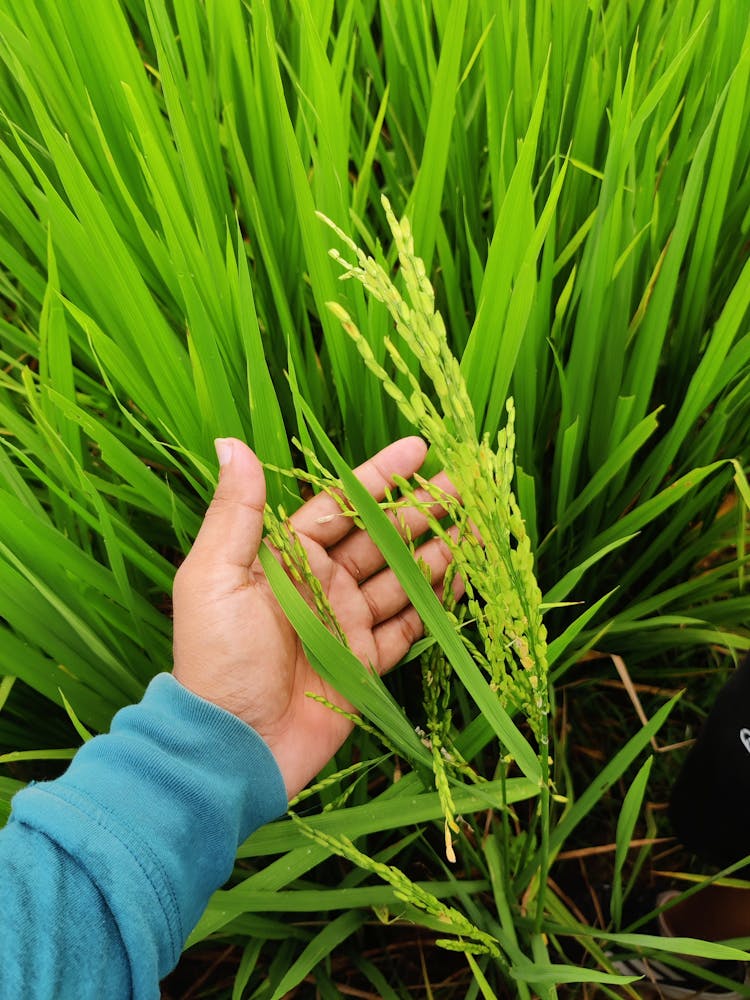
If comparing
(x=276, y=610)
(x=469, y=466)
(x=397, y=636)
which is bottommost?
(x=397, y=636)

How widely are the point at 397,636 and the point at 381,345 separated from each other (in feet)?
1.06

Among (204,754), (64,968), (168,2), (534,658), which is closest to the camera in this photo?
(534,658)

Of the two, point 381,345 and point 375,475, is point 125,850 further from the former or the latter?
point 381,345

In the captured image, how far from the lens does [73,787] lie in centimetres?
56

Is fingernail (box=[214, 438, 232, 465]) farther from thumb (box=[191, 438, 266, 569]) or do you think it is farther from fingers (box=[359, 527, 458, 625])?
fingers (box=[359, 527, 458, 625])

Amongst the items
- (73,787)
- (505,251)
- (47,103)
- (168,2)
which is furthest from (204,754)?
(168,2)

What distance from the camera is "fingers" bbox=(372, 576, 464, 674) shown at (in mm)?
769

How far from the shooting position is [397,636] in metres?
0.79

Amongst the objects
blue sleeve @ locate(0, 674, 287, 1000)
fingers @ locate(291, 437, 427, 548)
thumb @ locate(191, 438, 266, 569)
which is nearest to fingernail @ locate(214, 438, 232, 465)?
thumb @ locate(191, 438, 266, 569)

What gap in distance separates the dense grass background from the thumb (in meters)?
0.05

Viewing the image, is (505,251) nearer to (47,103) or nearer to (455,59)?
(455,59)

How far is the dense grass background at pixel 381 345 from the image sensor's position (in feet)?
2.13

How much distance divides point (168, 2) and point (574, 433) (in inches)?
39.4

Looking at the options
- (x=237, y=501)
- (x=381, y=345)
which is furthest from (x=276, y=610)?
(x=381, y=345)
